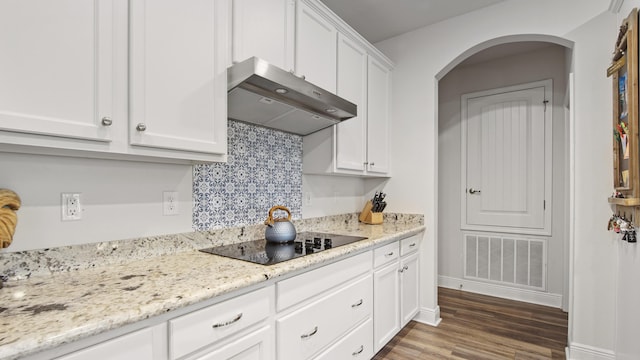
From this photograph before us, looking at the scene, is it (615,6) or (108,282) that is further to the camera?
(615,6)

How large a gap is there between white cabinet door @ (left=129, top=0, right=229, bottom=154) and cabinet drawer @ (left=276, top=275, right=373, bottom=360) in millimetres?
884

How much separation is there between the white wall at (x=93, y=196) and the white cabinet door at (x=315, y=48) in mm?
1009

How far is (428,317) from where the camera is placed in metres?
2.84

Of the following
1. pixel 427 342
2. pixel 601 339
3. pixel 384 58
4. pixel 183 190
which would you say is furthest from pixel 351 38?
pixel 601 339

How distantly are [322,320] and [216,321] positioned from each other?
2.24 feet

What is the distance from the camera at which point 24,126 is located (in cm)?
95

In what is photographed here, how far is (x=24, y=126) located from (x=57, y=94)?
0.14 m

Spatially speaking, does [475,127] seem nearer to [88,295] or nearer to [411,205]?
[411,205]

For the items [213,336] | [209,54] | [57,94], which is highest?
[209,54]

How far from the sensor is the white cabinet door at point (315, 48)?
2.01m

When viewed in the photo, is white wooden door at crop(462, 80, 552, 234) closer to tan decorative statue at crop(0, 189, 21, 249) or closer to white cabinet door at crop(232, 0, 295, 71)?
white cabinet door at crop(232, 0, 295, 71)

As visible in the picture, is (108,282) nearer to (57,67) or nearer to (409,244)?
(57,67)

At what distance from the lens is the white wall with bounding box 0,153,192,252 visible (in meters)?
1.17

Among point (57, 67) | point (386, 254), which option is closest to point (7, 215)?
point (57, 67)
